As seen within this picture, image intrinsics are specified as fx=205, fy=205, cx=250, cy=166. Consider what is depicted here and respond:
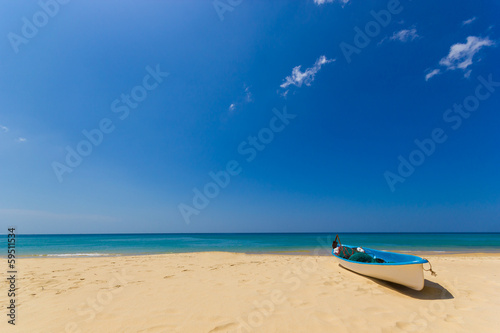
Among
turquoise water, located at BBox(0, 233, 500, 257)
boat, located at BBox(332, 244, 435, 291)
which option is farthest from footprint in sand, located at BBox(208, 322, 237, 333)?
turquoise water, located at BBox(0, 233, 500, 257)

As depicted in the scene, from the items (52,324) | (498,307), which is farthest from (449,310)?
(52,324)

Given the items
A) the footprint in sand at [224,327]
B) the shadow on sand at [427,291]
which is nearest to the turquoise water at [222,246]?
the shadow on sand at [427,291]

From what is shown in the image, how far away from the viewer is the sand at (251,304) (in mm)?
4469

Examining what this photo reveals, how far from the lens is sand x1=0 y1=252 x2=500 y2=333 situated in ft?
14.7

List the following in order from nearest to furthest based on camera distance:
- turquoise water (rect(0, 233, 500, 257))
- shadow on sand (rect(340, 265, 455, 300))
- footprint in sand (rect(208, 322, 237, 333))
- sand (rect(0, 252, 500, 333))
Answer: footprint in sand (rect(208, 322, 237, 333)) → sand (rect(0, 252, 500, 333)) → shadow on sand (rect(340, 265, 455, 300)) → turquoise water (rect(0, 233, 500, 257))

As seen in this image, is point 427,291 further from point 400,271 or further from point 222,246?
point 222,246

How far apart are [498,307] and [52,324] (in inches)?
433

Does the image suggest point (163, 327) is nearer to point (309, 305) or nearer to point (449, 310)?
point (309, 305)

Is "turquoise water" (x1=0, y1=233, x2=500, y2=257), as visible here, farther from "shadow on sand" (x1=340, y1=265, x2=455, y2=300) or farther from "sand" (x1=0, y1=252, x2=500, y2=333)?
"sand" (x1=0, y1=252, x2=500, y2=333)

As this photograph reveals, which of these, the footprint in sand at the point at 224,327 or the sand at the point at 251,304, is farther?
the sand at the point at 251,304

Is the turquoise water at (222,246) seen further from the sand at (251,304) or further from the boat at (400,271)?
the sand at (251,304)

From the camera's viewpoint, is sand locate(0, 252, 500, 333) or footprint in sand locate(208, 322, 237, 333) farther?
sand locate(0, 252, 500, 333)

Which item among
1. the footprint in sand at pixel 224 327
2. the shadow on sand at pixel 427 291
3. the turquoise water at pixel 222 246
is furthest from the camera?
the turquoise water at pixel 222 246

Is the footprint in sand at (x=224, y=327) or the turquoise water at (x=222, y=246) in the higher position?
the footprint in sand at (x=224, y=327)
